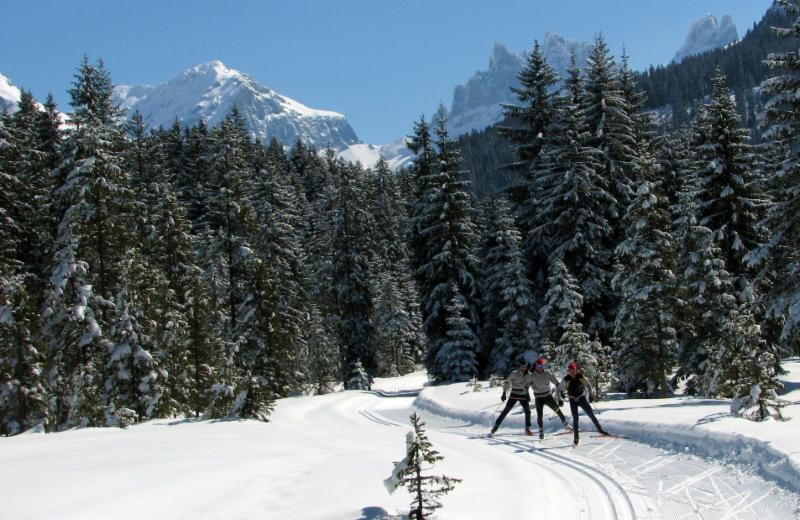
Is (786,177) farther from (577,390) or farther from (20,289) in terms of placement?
(20,289)

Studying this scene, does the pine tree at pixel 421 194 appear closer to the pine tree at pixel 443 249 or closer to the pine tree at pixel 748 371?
the pine tree at pixel 443 249

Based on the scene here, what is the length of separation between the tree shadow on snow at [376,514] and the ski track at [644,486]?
204 centimetres

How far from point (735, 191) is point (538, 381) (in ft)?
56.4

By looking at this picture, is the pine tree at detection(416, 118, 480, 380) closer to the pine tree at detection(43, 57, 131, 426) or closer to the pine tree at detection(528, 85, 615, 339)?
the pine tree at detection(528, 85, 615, 339)

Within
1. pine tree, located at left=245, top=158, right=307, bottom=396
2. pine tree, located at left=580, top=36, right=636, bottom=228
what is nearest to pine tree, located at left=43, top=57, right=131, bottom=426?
pine tree, located at left=245, top=158, right=307, bottom=396

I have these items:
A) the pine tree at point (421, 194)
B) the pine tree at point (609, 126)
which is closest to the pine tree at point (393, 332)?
the pine tree at point (421, 194)

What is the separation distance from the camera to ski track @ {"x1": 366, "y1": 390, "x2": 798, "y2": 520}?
7.79m

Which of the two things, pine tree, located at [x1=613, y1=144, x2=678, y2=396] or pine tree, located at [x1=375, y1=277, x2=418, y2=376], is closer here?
pine tree, located at [x1=613, y1=144, x2=678, y2=396]

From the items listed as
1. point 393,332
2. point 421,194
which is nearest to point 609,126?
point 421,194

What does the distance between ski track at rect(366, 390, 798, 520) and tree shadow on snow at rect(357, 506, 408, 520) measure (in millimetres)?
2040

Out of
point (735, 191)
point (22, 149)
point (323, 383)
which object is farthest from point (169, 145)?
point (735, 191)

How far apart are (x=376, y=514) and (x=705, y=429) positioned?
726 cm

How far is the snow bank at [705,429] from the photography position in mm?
8938

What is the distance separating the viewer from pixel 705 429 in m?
11.2
